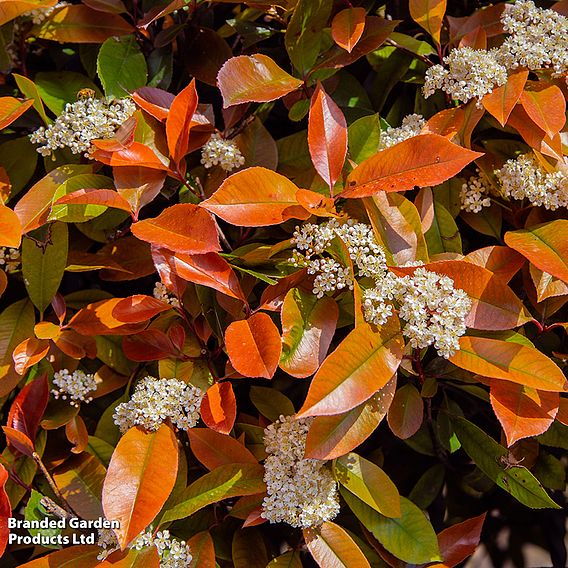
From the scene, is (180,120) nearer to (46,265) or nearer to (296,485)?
(46,265)

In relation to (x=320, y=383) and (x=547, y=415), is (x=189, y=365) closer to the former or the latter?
(x=320, y=383)

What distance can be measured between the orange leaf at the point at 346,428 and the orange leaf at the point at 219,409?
123 mm

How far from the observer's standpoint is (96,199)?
92 cm

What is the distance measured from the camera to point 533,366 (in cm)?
88

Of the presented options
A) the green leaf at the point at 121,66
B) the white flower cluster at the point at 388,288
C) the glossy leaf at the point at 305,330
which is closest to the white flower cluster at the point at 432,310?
the white flower cluster at the point at 388,288

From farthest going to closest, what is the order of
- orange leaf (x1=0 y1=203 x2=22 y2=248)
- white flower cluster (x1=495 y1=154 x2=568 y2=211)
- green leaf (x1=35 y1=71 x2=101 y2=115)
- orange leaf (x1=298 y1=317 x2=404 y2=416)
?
green leaf (x1=35 y1=71 x2=101 y2=115), white flower cluster (x1=495 y1=154 x2=568 y2=211), orange leaf (x1=0 y1=203 x2=22 y2=248), orange leaf (x1=298 y1=317 x2=404 y2=416)

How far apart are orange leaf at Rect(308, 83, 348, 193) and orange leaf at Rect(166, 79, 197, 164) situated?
0.58 feet

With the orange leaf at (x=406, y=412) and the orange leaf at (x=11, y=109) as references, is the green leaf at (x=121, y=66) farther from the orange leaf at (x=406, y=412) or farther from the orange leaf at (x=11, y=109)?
the orange leaf at (x=406, y=412)

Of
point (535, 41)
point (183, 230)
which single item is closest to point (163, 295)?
point (183, 230)

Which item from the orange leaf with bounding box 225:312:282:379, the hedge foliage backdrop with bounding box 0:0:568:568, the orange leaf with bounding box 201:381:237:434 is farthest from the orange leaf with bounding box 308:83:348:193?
the orange leaf with bounding box 201:381:237:434

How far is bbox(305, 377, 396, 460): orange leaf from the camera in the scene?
0.85 m

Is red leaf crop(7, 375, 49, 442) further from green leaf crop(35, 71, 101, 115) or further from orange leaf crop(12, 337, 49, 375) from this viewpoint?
green leaf crop(35, 71, 101, 115)

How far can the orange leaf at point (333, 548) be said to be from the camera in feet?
3.04

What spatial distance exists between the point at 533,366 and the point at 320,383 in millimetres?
295
